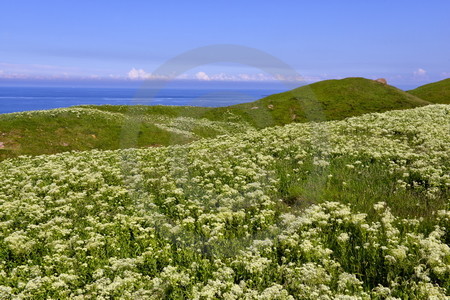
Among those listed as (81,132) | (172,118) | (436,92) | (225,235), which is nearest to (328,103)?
(436,92)

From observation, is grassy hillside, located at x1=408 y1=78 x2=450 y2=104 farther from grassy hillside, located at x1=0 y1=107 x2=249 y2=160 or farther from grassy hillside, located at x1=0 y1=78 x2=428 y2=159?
grassy hillside, located at x1=0 y1=107 x2=249 y2=160

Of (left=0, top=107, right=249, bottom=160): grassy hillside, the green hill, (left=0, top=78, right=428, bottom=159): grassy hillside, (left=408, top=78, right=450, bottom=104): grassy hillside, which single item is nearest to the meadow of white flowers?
(left=0, top=107, right=249, bottom=160): grassy hillside

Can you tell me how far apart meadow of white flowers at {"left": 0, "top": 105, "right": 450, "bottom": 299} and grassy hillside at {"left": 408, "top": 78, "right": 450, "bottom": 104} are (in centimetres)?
8000

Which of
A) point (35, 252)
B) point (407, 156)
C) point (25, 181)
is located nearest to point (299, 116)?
point (407, 156)

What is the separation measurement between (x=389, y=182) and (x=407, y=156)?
3676 mm

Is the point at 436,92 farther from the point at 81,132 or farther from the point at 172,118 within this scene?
the point at 81,132

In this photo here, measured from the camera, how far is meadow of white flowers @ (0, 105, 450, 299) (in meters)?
7.75

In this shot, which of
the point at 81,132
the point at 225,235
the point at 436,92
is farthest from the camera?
the point at 436,92

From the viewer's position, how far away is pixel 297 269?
8.22m

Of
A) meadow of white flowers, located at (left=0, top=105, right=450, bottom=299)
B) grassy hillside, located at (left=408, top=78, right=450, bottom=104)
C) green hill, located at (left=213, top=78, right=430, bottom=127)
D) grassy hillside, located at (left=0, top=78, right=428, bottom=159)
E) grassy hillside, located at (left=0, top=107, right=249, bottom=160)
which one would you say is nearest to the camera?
meadow of white flowers, located at (left=0, top=105, right=450, bottom=299)

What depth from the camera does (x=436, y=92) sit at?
3519 inches

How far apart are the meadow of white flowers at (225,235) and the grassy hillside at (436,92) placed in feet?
262

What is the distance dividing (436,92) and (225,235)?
330ft

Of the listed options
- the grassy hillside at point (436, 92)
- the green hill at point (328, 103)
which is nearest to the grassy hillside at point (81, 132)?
the green hill at point (328, 103)
